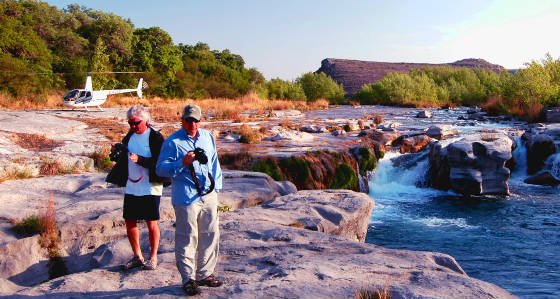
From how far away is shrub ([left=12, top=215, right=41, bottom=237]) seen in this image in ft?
19.9

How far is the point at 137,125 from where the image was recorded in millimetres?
4680

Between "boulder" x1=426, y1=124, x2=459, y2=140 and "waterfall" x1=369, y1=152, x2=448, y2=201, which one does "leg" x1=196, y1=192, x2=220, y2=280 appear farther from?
"boulder" x1=426, y1=124, x2=459, y2=140

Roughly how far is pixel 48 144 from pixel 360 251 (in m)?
11.2

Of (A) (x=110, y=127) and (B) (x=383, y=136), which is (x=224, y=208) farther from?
(A) (x=110, y=127)

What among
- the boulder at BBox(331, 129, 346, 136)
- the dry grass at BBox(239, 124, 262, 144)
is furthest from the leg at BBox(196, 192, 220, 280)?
the boulder at BBox(331, 129, 346, 136)

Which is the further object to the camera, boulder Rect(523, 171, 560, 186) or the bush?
the bush

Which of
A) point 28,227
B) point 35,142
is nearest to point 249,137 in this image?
point 35,142

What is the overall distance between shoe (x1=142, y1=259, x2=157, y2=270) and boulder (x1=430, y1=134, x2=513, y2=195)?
10.5 m

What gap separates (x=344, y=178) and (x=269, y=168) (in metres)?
2.29

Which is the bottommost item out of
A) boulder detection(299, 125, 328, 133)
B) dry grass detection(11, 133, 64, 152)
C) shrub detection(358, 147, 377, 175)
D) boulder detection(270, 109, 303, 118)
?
shrub detection(358, 147, 377, 175)

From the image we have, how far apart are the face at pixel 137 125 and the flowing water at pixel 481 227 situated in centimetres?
530

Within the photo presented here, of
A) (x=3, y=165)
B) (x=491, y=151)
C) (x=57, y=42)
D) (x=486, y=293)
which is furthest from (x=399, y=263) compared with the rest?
(x=57, y=42)

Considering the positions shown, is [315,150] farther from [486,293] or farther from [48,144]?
[486,293]

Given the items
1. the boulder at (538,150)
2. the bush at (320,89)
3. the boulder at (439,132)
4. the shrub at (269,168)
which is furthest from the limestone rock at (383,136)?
the bush at (320,89)
